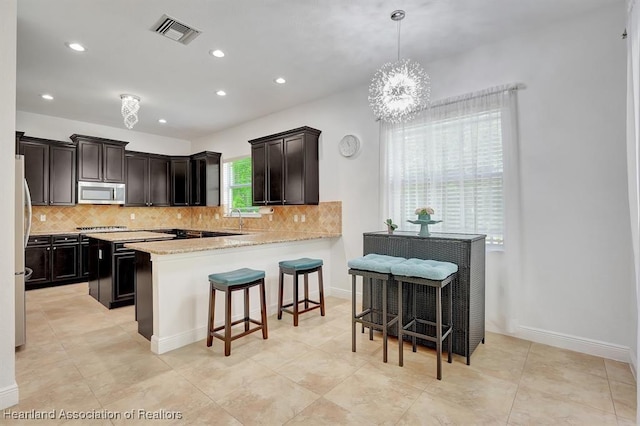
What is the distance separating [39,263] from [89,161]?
1.88 metres

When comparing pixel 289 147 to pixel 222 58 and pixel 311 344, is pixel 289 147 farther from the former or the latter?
pixel 311 344

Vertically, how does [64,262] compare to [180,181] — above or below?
below

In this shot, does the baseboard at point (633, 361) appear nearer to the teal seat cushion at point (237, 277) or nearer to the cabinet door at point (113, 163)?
the teal seat cushion at point (237, 277)

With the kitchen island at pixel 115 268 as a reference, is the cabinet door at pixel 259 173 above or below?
above

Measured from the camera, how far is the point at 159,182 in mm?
6695

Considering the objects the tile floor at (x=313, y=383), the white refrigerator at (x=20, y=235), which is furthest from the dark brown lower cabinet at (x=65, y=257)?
the white refrigerator at (x=20, y=235)

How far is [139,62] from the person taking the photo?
3549 mm

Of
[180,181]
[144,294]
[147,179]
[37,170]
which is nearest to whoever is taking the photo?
[144,294]

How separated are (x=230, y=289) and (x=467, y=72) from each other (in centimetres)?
328

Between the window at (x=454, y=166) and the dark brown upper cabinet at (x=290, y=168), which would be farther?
the dark brown upper cabinet at (x=290, y=168)

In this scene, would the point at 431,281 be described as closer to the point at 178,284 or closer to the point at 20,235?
the point at 178,284

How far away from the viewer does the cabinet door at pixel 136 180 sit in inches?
246

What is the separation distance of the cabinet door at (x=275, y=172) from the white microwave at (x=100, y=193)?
128 inches

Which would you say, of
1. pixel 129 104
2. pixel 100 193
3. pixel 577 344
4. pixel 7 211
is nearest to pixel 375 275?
pixel 577 344
